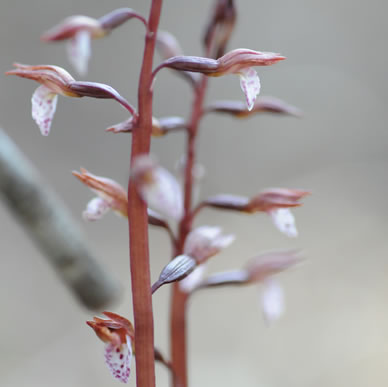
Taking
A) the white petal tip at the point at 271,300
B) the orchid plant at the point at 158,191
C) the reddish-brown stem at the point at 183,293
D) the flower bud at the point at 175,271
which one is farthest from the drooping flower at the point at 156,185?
the white petal tip at the point at 271,300

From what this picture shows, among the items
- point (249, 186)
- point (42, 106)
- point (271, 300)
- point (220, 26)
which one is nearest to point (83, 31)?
point (42, 106)

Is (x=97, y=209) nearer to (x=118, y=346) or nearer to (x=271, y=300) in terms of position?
(x=118, y=346)

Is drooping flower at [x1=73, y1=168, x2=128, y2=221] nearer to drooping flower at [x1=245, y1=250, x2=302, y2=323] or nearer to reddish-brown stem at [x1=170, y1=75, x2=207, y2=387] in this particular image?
reddish-brown stem at [x1=170, y1=75, x2=207, y2=387]

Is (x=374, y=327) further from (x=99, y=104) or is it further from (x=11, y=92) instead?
(x=11, y=92)

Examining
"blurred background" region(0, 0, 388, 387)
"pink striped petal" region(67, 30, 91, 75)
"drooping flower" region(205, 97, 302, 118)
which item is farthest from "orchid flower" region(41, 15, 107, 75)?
"blurred background" region(0, 0, 388, 387)

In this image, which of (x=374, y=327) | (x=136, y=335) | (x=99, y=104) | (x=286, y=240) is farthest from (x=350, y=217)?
(x=136, y=335)

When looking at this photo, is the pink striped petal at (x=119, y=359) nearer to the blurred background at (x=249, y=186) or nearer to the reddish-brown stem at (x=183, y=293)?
the reddish-brown stem at (x=183, y=293)
